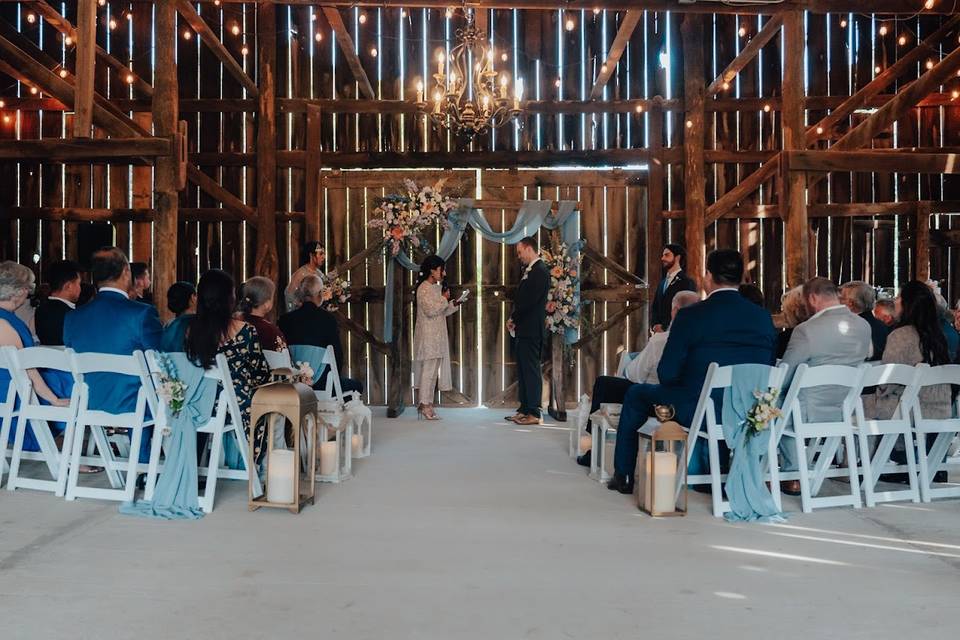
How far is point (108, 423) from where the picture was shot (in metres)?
5.39

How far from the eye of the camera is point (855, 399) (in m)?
5.42

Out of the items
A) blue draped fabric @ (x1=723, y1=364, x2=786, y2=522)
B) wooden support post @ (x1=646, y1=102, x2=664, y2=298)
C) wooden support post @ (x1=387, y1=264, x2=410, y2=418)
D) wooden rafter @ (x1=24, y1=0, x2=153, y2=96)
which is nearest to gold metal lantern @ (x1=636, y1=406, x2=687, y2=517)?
blue draped fabric @ (x1=723, y1=364, x2=786, y2=522)

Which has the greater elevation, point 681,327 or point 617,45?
point 617,45

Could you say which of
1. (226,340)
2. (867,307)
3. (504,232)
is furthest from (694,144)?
(226,340)

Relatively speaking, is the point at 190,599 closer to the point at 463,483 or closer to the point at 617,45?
the point at 463,483

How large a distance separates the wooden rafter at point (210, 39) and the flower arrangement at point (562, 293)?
158 inches

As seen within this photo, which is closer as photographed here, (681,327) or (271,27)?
(681,327)

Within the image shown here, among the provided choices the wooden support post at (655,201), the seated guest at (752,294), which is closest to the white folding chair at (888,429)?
the seated guest at (752,294)

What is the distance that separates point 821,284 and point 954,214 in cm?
764

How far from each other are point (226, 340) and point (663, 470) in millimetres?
2528

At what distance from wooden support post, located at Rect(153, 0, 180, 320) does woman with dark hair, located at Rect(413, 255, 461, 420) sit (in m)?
2.56

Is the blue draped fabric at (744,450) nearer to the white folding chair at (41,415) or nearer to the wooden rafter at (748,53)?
the white folding chair at (41,415)

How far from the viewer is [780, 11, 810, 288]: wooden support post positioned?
8.37 m

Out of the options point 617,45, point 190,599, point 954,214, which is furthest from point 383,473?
point 954,214
